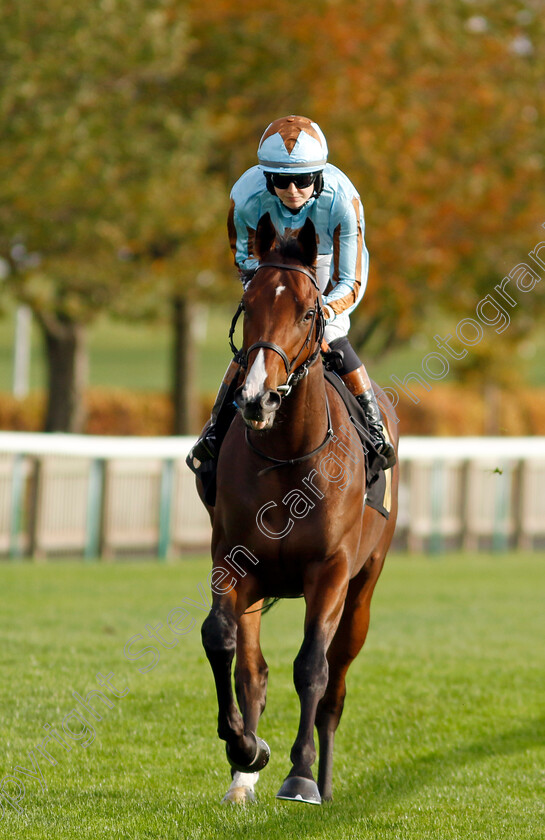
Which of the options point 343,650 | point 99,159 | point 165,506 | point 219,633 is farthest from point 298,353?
point 99,159

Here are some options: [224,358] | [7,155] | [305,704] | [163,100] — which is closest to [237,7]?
[163,100]

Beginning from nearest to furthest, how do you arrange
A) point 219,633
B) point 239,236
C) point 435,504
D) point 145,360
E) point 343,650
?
point 219,633, point 239,236, point 343,650, point 435,504, point 145,360

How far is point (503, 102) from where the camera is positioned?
2466cm

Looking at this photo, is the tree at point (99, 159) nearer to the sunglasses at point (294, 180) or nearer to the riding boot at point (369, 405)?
the riding boot at point (369, 405)

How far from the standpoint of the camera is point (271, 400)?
4551mm

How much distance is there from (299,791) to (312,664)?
1.68ft

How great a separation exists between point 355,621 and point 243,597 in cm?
135

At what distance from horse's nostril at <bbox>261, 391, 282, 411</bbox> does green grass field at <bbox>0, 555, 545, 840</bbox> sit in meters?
1.77

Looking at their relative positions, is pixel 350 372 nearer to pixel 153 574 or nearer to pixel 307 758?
pixel 307 758

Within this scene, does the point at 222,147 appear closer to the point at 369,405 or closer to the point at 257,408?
the point at 369,405

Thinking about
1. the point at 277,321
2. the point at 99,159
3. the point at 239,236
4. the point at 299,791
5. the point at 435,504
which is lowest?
the point at 299,791

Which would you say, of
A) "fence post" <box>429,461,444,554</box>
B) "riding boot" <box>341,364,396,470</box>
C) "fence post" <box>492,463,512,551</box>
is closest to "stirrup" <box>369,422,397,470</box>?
"riding boot" <box>341,364,396,470</box>

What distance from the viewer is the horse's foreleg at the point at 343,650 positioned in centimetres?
590

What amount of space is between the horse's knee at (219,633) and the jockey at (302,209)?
92 centimetres
